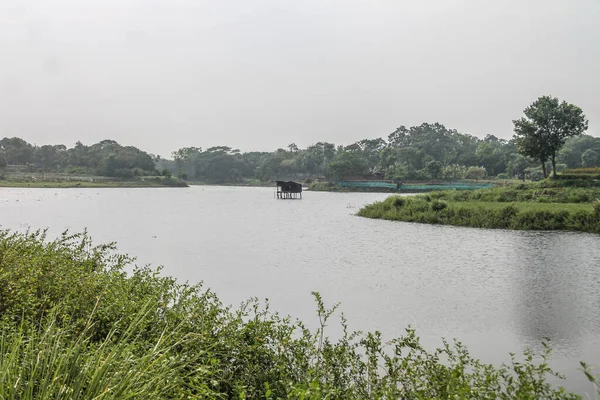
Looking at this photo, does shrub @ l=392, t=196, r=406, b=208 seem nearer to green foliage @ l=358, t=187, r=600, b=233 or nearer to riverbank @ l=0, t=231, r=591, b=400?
→ green foliage @ l=358, t=187, r=600, b=233

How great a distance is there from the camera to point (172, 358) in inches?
130

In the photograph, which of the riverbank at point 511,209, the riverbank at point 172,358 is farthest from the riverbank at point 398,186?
the riverbank at point 172,358

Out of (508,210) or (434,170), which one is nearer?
(508,210)

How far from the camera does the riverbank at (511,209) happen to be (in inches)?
1027

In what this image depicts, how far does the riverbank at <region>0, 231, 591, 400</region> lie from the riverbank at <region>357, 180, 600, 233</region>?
77.4ft

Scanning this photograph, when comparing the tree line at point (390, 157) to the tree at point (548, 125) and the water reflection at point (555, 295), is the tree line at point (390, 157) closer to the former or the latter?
the tree at point (548, 125)

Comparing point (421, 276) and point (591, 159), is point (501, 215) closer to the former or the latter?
point (421, 276)

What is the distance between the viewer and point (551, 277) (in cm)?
1363

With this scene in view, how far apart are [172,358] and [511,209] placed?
28.7m

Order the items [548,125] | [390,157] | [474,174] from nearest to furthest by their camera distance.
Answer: [548,125] → [474,174] → [390,157]

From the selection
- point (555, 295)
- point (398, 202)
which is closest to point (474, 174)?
point (398, 202)

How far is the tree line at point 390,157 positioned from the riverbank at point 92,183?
312 cm

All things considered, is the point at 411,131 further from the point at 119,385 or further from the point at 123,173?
the point at 119,385

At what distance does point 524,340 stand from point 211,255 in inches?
476
